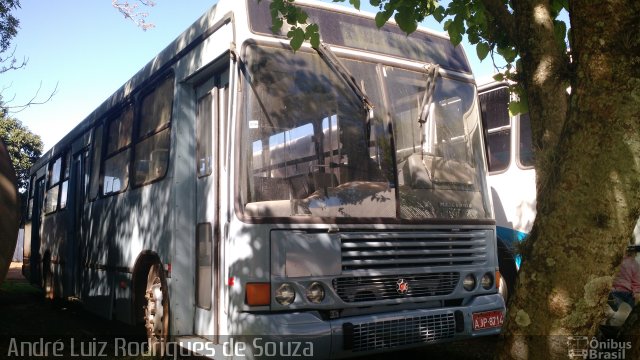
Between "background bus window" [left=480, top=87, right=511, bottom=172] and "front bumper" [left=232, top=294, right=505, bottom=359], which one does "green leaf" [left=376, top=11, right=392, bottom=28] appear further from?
Result: "background bus window" [left=480, top=87, right=511, bottom=172]

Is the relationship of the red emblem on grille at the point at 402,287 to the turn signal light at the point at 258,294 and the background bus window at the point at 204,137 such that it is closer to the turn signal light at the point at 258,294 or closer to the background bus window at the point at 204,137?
the turn signal light at the point at 258,294

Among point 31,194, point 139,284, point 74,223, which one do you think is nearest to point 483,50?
point 139,284

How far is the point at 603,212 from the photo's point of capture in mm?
2436

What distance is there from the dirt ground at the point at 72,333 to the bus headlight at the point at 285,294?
6.39ft

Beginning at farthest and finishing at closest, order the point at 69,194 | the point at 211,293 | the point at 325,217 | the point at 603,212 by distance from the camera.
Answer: the point at 69,194 → the point at 211,293 → the point at 325,217 → the point at 603,212

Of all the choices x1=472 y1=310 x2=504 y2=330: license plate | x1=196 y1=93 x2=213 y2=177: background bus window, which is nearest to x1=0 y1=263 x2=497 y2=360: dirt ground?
x1=472 y1=310 x2=504 y2=330: license plate

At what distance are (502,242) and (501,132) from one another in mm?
1549

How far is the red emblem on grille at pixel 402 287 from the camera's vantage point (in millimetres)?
4777

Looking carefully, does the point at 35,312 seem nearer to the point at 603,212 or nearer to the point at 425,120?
the point at 425,120

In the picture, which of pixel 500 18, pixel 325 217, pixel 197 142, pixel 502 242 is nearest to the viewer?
pixel 500 18

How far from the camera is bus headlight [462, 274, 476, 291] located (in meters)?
5.25

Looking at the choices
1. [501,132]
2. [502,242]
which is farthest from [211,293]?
[501,132]

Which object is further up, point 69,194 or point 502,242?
point 69,194

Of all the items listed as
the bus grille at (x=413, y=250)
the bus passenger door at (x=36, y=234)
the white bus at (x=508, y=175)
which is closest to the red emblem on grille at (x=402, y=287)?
the bus grille at (x=413, y=250)
